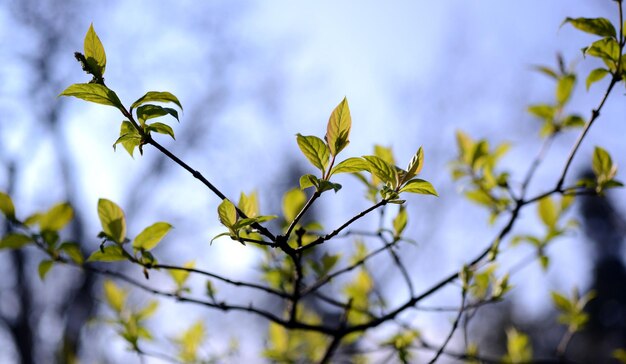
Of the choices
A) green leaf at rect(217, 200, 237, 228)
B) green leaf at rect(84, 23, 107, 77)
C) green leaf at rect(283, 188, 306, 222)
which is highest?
green leaf at rect(283, 188, 306, 222)

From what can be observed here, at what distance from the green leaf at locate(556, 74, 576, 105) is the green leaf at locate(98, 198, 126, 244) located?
41.5 inches

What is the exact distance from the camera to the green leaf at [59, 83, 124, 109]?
66cm

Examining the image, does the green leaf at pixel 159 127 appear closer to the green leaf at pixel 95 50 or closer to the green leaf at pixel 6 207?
the green leaf at pixel 95 50

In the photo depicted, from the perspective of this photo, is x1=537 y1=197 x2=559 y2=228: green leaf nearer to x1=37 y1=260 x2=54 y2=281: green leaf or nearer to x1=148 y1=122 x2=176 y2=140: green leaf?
x1=148 y1=122 x2=176 y2=140: green leaf

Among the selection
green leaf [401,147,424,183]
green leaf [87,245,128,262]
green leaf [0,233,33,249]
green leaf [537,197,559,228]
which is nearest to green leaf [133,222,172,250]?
green leaf [87,245,128,262]

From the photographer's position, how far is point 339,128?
27.4 inches

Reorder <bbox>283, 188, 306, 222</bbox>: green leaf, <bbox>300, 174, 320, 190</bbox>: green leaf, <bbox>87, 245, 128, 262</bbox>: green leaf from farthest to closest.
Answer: <bbox>283, 188, 306, 222</bbox>: green leaf < <bbox>87, 245, 128, 262</bbox>: green leaf < <bbox>300, 174, 320, 190</bbox>: green leaf

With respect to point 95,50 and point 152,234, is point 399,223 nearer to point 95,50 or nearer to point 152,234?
point 152,234

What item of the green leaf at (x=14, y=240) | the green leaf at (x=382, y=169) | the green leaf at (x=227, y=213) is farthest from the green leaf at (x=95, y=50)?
the green leaf at (x=14, y=240)

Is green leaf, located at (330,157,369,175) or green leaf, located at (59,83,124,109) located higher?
green leaf, located at (59,83,124,109)

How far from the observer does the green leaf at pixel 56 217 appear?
1036mm

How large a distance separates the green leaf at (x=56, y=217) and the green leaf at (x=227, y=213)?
0.53 metres

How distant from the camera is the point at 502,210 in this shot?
128cm

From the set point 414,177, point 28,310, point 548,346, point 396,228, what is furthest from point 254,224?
point 548,346
